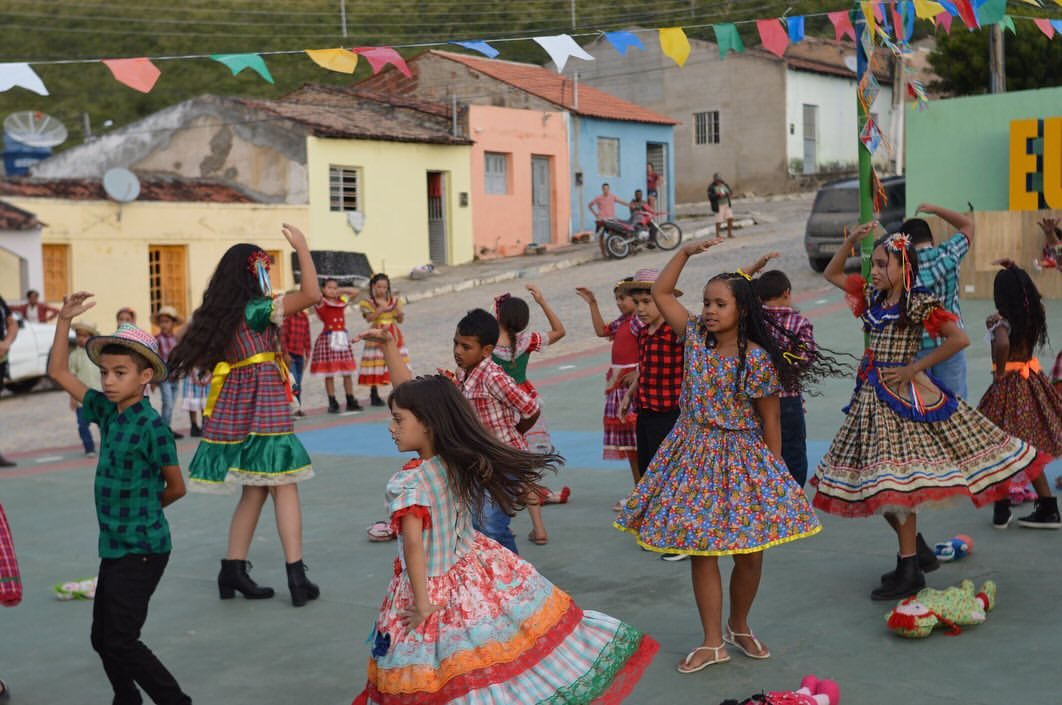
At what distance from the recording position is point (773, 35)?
8773 mm

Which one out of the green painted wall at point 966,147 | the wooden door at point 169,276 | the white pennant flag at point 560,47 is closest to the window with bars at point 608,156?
the wooden door at point 169,276

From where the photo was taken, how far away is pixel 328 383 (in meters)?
14.6

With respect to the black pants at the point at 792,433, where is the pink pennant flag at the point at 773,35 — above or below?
above

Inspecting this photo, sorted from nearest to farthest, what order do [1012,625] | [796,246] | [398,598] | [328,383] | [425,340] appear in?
1. [398,598]
2. [1012,625]
3. [328,383]
4. [425,340]
5. [796,246]

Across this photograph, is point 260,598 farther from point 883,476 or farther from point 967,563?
point 967,563

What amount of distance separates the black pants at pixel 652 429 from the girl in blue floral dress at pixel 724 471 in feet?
5.07

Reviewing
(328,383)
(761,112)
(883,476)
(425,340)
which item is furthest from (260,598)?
(761,112)

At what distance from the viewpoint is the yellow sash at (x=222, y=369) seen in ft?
20.9

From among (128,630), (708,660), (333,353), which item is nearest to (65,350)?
(128,630)

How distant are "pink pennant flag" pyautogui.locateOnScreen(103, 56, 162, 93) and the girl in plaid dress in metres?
1.72

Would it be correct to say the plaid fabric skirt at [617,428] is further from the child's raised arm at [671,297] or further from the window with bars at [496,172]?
the window with bars at [496,172]

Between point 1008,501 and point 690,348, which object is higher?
point 690,348

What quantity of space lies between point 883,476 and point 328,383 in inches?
377

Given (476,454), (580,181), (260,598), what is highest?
(580,181)
